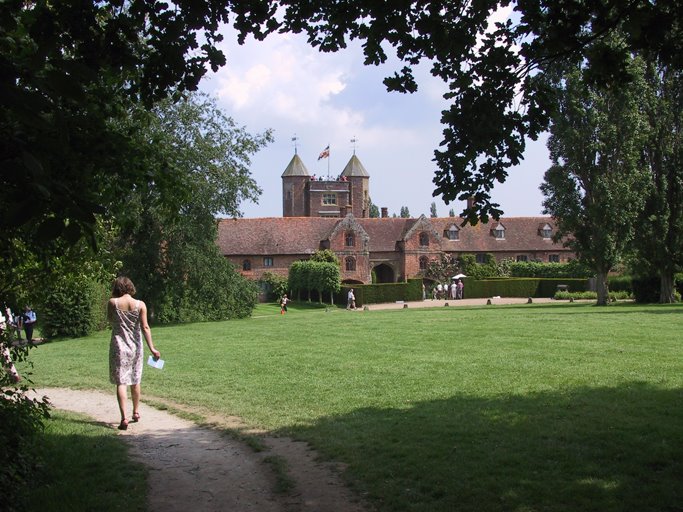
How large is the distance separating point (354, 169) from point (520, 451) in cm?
8871

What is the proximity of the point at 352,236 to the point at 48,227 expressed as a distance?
59.7 meters

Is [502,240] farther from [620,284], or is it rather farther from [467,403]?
[467,403]

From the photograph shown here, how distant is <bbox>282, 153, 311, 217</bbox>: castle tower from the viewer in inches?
3575

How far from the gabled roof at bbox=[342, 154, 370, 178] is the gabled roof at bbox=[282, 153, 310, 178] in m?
6.30

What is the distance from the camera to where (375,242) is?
210 feet

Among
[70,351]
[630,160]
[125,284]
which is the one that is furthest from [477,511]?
[630,160]

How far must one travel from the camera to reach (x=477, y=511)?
5.33 metres

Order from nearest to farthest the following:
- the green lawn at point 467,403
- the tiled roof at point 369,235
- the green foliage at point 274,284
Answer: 1. the green lawn at point 467,403
2. the green foliage at point 274,284
3. the tiled roof at point 369,235

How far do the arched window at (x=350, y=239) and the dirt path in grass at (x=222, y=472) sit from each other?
173ft

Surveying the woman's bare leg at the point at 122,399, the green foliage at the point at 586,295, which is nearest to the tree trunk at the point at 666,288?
the green foliage at the point at 586,295

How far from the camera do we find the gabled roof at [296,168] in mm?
91188

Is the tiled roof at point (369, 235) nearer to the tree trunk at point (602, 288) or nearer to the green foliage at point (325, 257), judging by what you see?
the green foliage at point (325, 257)

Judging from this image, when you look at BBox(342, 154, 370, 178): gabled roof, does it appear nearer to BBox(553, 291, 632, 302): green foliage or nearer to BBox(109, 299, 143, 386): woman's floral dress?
BBox(553, 291, 632, 302): green foliage

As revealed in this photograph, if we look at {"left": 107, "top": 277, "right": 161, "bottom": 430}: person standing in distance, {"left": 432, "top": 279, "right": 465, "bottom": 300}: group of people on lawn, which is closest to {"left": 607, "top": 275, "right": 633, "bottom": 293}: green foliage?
{"left": 432, "top": 279, "right": 465, "bottom": 300}: group of people on lawn
